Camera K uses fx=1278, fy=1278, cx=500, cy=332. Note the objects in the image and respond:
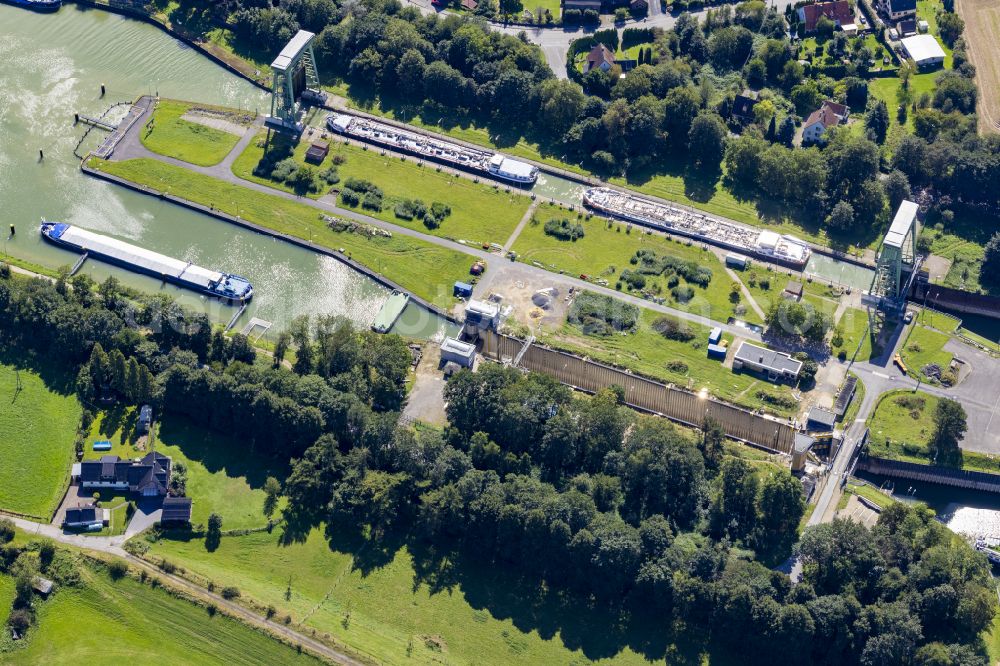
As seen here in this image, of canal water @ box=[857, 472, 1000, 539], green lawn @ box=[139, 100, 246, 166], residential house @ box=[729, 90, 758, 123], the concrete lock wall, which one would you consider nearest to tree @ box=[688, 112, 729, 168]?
residential house @ box=[729, 90, 758, 123]

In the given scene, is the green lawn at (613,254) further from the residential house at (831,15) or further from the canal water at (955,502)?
the residential house at (831,15)

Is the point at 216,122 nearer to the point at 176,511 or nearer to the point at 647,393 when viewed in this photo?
the point at 176,511

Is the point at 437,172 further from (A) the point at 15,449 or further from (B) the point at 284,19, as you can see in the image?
(A) the point at 15,449

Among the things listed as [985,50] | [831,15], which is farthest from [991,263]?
[831,15]

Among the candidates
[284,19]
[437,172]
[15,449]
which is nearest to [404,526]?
[15,449]

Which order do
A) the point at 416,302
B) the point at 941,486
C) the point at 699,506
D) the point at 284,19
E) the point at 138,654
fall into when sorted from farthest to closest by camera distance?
the point at 284,19
the point at 416,302
the point at 941,486
the point at 699,506
the point at 138,654

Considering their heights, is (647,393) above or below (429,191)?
below

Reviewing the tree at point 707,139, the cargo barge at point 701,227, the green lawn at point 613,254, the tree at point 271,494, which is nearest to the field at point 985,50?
the tree at point 707,139
